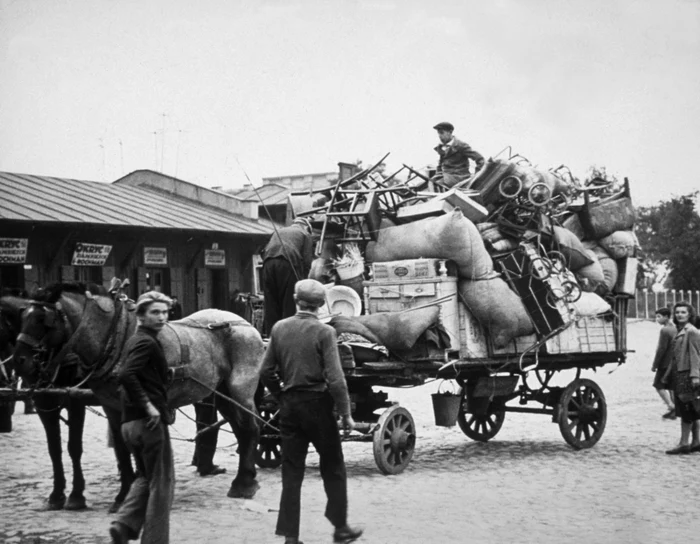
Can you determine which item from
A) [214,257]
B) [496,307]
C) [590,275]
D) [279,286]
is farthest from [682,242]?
[279,286]

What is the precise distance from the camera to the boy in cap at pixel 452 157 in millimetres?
12633

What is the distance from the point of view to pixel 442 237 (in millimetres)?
10812

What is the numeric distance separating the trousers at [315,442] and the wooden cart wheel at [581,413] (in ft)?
17.4

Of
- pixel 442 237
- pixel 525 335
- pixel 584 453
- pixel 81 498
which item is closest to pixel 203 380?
pixel 81 498

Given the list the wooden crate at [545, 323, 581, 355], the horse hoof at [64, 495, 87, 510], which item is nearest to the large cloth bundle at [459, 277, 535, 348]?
the wooden crate at [545, 323, 581, 355]

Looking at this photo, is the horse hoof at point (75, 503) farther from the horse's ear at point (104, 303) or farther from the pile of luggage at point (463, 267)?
the pile of luggage at point (463, 267)

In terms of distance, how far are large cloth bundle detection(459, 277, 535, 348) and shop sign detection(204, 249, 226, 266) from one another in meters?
18.3

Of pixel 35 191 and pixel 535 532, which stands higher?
pixel 35 191

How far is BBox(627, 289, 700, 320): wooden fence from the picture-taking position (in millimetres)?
59197

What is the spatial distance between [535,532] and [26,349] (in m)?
4.24

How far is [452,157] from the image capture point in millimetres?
12758

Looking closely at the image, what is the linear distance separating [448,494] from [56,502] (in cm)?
327

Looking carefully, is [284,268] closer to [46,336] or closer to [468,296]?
[468,296]

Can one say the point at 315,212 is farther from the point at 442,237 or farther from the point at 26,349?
the point at 26,349
